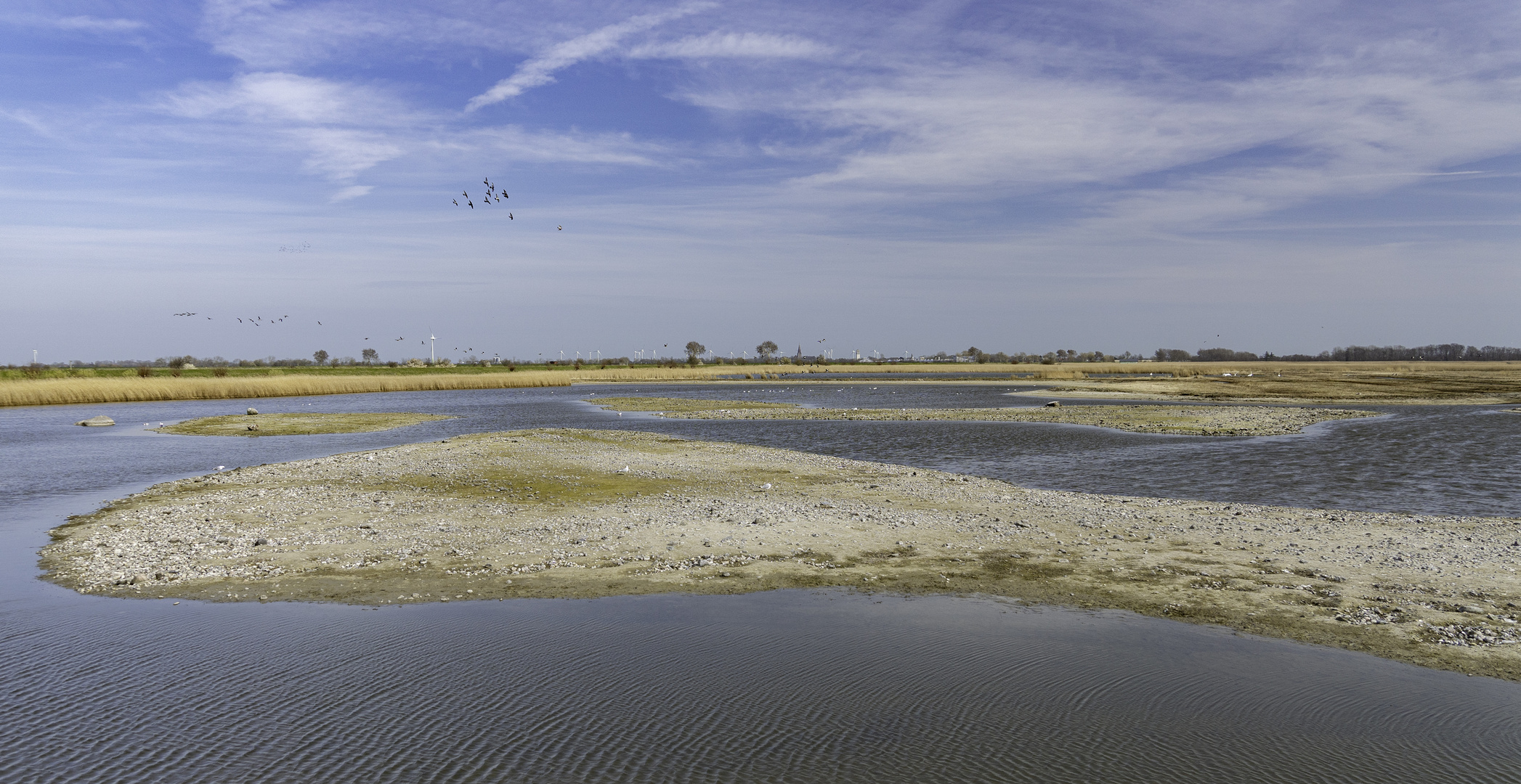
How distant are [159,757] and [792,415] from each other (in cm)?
5033

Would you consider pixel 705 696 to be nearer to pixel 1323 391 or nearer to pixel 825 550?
pixel 825 550

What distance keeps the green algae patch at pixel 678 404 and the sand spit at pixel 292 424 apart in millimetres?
15546

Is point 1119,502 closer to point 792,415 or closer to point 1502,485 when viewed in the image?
point 1502,485

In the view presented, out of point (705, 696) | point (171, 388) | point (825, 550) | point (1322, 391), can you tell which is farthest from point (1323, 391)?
point (171, 388)

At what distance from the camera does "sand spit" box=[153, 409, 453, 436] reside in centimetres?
4478

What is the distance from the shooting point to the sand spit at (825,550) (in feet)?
38.7

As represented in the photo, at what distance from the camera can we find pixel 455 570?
1383 centimetres

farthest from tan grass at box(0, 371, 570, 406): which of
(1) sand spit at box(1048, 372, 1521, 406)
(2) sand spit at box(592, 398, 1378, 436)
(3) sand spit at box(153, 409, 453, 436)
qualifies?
(1) sand spit at box(1048, 372, 1521, 406)

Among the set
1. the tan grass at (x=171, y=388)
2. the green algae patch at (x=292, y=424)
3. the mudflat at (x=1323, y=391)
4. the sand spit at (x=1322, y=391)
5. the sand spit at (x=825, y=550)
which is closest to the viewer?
the sand spit at (x=825, y=550)

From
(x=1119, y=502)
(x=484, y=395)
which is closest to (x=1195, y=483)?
(x=1119, y=502)

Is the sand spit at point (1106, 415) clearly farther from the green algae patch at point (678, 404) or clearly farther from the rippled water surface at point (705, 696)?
the rippled water surface at point (705, 696)

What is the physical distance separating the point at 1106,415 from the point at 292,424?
Answer: 51.4m

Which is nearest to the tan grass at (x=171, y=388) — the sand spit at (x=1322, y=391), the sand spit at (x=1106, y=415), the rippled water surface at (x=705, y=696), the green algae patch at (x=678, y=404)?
the green algae patch at (x=678, y=404)

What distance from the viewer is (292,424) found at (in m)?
49.4
